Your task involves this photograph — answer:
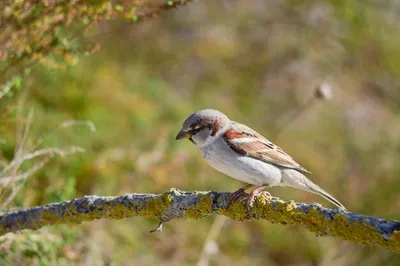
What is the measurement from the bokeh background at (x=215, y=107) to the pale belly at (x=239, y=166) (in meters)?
0.96

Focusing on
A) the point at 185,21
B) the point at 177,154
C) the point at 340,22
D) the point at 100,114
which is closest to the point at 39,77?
the point at 100,114

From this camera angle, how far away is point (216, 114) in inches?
121

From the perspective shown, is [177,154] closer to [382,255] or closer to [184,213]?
[382,255]

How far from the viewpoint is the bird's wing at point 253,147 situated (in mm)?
2947

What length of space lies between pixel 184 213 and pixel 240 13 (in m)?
Answer: 5.25

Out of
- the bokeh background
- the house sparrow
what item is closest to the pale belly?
the house sparrow

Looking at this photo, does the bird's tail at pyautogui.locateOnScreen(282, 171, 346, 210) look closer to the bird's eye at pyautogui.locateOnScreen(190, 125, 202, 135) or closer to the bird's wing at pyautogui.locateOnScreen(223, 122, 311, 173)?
the bird's wing at pyautogui.locateOnScreen(223, 122, 311, 173)

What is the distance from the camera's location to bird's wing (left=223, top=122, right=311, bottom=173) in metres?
2.95

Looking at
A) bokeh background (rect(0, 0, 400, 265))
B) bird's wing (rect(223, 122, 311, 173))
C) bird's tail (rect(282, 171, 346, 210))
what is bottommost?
bokeh background (rect(0, 0, 400, 265))

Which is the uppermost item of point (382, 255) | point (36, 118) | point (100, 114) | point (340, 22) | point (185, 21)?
point (36, 118)

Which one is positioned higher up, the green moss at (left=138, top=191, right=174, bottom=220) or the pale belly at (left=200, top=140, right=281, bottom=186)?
the green moss at (left=138, top=191, right=174, bottom=220)

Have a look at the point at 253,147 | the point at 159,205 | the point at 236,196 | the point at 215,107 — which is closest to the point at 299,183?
the point at 253,147

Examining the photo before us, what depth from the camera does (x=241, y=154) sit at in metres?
2.90

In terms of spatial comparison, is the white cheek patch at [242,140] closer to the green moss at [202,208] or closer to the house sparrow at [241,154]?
the house sparrow at [241,154]
